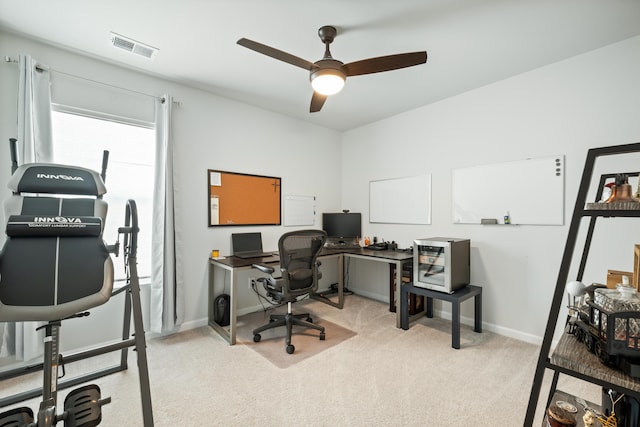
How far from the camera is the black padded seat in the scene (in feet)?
4.49

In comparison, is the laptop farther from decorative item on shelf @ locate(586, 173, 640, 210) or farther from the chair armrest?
decorative item on shelf @ locate(586, 173, 640, 210)

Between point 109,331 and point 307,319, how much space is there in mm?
1958

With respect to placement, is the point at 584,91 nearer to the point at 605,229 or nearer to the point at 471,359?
the point at 605,229

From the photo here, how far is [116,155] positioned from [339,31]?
241cm

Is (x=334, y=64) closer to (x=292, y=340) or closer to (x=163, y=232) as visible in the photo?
(x=163, y=232)

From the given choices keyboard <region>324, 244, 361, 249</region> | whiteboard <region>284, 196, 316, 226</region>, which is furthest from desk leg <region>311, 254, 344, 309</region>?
whiteboard <region>284, 196, 316, 226</region>

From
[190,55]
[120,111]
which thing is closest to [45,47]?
[120,111]

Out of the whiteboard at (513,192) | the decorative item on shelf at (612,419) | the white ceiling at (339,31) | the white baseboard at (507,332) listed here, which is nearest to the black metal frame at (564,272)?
the decorative item on shelf at (612,419)

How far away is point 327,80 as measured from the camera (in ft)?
6.87

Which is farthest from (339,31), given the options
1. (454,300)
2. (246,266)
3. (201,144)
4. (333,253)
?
(454,300)

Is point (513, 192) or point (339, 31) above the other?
point (339, 31)

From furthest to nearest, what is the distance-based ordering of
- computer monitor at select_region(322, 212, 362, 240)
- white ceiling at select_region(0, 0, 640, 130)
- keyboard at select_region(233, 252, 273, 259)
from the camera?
computer monitor at select_region(322, 212, 362, 240) → keyboard at select_region(233, 252, 273, 259) → white ceiling at select_region(0, 0, 640, 130)

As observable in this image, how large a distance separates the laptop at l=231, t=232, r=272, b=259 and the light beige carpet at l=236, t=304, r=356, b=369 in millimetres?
808

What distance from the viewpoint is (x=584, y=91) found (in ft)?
8.00
